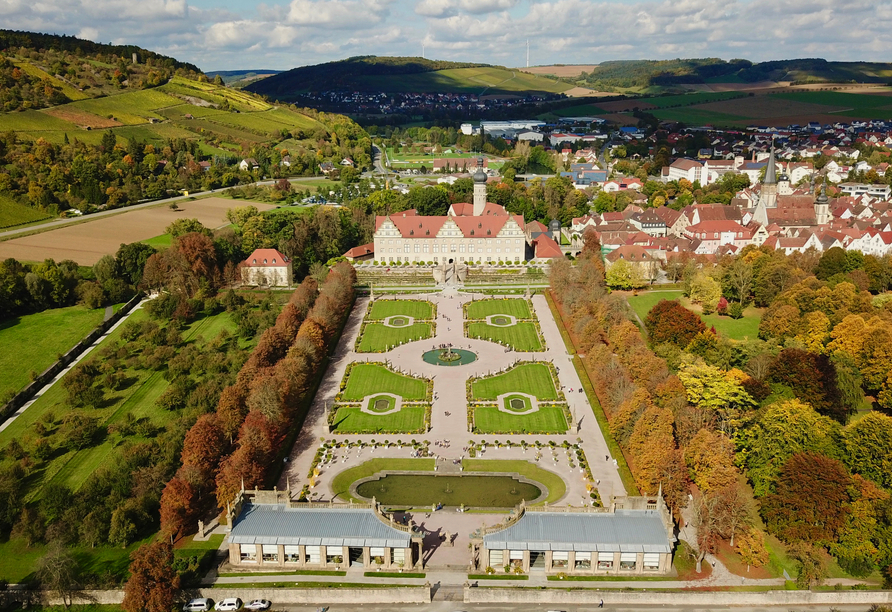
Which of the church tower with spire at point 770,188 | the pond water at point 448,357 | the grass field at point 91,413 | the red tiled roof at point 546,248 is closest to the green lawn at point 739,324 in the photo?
the pond water at point 448,357

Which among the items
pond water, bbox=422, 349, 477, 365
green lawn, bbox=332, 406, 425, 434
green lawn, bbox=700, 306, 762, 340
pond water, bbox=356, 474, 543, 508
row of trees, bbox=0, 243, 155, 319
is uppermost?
row of trees, bbox=0, 243, 155, 319

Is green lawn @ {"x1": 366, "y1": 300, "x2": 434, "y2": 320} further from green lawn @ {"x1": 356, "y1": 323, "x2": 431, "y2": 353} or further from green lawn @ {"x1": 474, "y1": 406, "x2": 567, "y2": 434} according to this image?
green lawn @ {"x1": 474, "y1": 406, "x2": 567, "y2": 434}

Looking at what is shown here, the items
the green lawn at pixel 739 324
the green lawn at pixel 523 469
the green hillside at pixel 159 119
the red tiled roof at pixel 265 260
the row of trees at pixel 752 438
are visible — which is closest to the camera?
the row of trees at pixel 752 438

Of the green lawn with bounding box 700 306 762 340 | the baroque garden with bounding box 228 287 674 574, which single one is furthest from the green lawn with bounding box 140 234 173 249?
the green lawn with bounding box 700 306 762 340

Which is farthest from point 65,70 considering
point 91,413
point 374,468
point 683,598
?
point 683,598

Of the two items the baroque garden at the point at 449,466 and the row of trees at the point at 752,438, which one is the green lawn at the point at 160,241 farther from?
the row of trees at the point at 752,438
